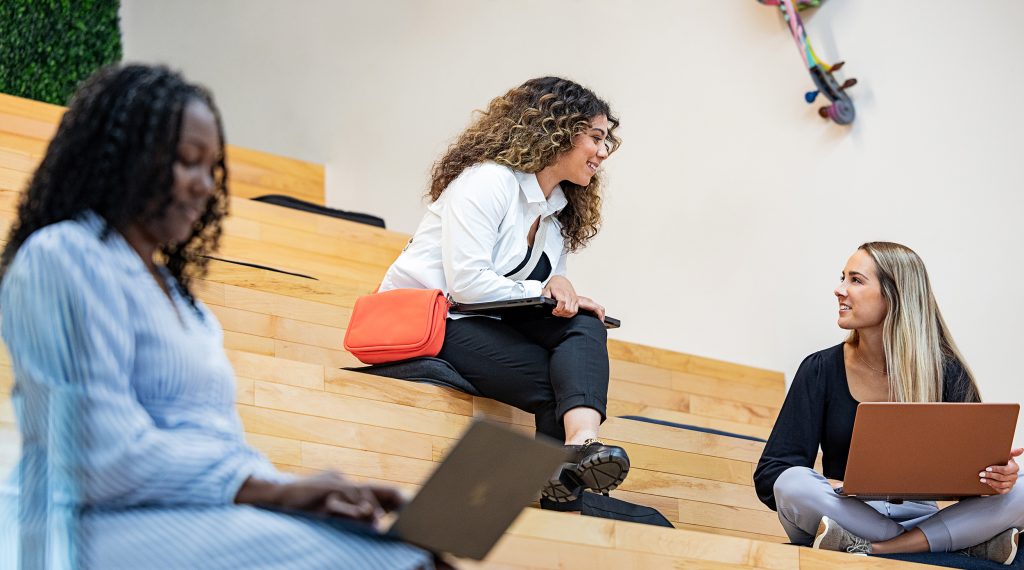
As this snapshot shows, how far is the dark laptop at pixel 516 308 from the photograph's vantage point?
7.75ft

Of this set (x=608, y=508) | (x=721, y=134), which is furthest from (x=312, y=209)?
(x=608, y=508)

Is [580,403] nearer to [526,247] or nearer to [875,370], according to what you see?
[526,247]

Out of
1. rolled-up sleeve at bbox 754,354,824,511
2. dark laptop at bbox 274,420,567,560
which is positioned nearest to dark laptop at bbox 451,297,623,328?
rolled-up sleeve at bbox 754,354,824,511

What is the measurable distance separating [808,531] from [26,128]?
2413mm

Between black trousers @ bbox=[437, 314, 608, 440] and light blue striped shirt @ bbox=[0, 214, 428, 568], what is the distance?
3.99 feet

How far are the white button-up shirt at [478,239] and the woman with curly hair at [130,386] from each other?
120cm

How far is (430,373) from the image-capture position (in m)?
2.40

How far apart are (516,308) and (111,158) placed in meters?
1.33

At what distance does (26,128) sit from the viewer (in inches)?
139

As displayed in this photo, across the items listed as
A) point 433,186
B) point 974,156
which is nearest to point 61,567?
point 433,186

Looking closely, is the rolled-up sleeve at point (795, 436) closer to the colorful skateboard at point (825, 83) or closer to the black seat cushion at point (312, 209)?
the colorful skateboard at point (825, 83)

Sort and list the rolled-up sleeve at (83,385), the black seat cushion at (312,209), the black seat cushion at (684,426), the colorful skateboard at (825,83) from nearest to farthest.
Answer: the rolled-up sleeve at (83,385) → the black seat cushion at (684,426) → the colorful skateboard at (825,83) → the black seat cushion at (312,209)

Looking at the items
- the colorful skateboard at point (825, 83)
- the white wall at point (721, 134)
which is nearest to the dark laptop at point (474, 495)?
the white wall at point (721, 134)

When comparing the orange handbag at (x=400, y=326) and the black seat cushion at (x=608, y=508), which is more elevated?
the orange handbag at (x=400, y=326)
